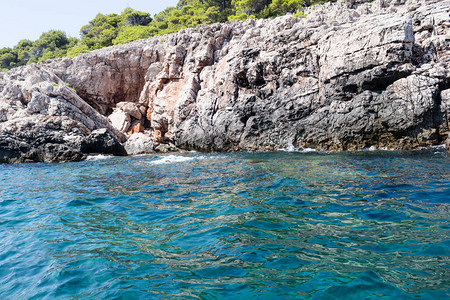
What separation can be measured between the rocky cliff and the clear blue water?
254 inches

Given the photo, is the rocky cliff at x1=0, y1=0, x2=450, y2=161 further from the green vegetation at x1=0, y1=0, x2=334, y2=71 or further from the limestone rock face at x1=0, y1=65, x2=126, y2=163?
the green vegetation at x1=0, y1=0, x2=334, y2=71

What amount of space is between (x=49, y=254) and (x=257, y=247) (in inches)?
140

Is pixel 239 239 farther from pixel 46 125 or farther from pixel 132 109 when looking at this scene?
pixel 132 109

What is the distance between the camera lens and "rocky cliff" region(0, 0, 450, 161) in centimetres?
1511

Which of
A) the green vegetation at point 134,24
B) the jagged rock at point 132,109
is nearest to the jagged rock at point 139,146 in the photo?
the jagged rock at point 132,109

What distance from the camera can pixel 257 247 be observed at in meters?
4.79

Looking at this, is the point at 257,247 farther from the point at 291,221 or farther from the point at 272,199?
the point at 272,199

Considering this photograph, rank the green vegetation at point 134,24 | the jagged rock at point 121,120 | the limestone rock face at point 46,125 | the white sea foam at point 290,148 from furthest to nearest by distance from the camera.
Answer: the green vegetation at point 134,24 → the jagged rock at point 121,120 → the limestone rock face at point 46,125 → the white sea foam at point 290,148

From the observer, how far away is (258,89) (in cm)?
2064

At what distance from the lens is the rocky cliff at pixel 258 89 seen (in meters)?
15.1

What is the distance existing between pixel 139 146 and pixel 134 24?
106 feet

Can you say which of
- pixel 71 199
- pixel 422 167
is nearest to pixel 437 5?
pixel 422 167

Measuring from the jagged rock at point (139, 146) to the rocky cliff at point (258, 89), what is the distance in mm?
118

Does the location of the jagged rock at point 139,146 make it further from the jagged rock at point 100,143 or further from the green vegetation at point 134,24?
the green vegetation at point 134,24
